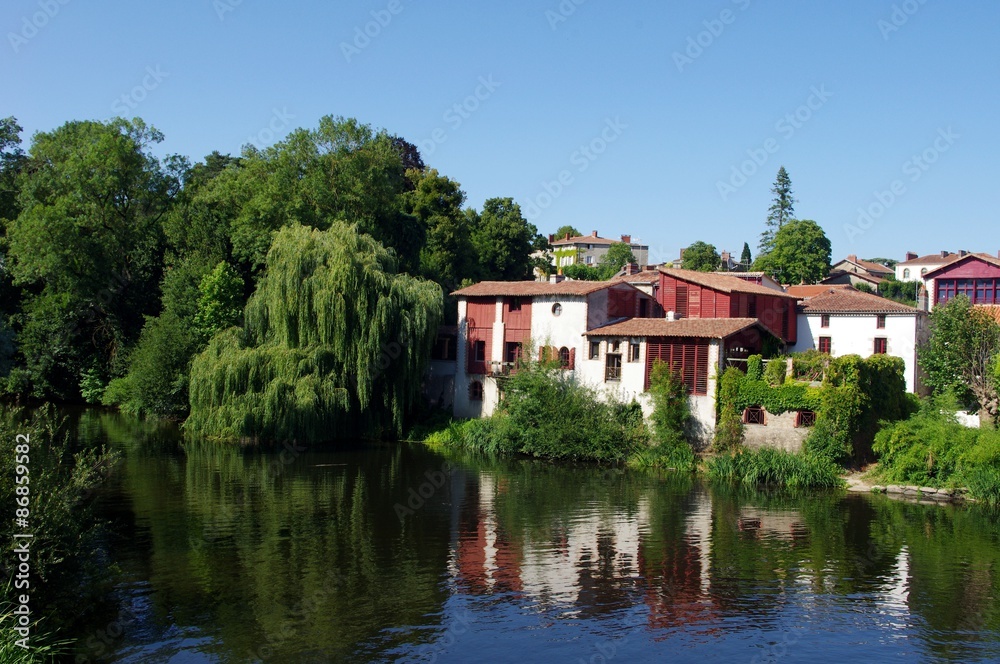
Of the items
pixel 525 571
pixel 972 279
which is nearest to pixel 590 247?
pixel 972 279

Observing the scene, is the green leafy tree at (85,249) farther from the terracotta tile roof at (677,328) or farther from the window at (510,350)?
the terracotta tile roof at (677,328)

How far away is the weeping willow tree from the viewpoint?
119 feet

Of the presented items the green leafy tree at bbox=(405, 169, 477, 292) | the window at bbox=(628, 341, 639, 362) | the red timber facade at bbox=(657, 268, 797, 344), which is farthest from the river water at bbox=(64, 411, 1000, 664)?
the green leafy tree at bbox=(405, 169, 477, 292)

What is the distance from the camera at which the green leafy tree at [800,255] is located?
7319 cm

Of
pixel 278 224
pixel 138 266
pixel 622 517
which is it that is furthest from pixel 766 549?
pixel 138 266

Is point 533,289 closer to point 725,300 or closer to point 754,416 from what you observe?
point 725,300

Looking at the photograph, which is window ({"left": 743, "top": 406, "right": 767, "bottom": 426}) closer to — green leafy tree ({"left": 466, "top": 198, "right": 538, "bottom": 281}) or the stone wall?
the stone wall

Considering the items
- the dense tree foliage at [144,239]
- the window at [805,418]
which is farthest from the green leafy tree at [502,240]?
the window at [805,418]

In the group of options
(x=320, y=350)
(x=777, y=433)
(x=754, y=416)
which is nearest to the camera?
(x=777, y=433)

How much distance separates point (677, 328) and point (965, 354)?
12437 mm

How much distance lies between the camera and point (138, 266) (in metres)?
51.6

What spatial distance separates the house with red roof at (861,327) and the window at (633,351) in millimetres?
10739

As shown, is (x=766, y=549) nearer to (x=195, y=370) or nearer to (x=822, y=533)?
(x=822, y=533)

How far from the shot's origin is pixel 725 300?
137 ft
